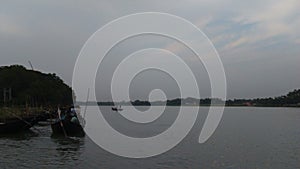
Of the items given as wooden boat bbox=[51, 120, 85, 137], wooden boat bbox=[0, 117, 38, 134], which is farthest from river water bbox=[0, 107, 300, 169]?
wooden boat bbox=[51, 120, 85, 137]

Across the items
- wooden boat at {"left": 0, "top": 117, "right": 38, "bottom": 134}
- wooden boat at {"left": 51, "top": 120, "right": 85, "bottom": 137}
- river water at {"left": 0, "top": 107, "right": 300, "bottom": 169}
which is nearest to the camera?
river water at {"left": 0, "top": 107, "right": 300, "bottom": 169}

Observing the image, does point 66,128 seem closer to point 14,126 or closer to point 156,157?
point 14,126

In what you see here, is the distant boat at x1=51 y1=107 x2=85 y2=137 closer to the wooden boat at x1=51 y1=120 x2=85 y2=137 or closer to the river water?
the wooden boat at x1=51 y1=120 x2=85 y2=137

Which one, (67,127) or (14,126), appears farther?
(14,126)

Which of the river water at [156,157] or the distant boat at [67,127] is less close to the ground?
the distant boat at [67,127]

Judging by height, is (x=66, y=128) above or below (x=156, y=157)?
above

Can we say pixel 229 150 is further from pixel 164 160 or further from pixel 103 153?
pixel 103 153

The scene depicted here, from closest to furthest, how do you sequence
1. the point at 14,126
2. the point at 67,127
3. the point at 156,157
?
the point at 156,157 → the point at 67,127 → the point at 14,126

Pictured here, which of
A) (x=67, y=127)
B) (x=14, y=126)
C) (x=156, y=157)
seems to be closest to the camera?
(x=156, y=157)

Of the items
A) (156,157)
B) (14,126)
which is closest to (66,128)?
(14,126)

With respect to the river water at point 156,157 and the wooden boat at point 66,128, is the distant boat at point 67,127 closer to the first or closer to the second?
the wooden boat at point 66,128

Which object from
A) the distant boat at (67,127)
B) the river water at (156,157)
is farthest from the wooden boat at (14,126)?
the distant boat at (67,127)

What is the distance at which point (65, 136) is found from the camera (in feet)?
118

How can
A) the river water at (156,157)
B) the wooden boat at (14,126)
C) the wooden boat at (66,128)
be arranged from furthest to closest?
the wooden boat at (66,128), the wooden boat at (14,126), the river water at (156,157)
